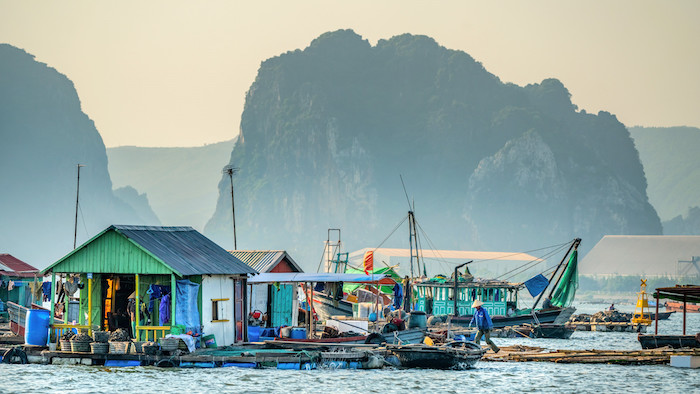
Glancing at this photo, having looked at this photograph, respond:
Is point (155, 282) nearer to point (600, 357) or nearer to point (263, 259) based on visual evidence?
point (263, 259)

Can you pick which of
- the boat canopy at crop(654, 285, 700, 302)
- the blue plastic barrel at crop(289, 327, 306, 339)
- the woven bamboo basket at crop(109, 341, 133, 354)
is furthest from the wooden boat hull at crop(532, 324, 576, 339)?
the woven bamboo basket at crop(109, 341, 133, 354)

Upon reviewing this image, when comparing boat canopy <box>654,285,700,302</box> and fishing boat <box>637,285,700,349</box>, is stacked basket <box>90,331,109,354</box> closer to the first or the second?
boat canopy <box>654,285,700,302</box>

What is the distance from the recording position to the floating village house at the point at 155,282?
110 feet

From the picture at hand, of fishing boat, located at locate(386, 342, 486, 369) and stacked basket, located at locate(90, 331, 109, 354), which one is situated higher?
stacked basket, located at locate(90, 331, 109, 354)

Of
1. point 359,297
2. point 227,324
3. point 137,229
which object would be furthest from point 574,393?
point 359,297

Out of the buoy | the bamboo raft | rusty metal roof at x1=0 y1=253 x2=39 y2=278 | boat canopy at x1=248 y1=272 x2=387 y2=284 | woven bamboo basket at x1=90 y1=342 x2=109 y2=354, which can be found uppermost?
rusty metal roof at x1=0 y1=253 x2=39 y2=278

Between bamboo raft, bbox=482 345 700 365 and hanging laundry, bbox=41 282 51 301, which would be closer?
bamboo raft, bbox=482 345 700 365

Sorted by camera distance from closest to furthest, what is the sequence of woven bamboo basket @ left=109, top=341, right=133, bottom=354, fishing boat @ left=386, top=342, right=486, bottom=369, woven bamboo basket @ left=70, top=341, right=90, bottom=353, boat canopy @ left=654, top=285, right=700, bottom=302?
woven bamboo basket @ left=109, top=341, right=133, bottom=354 → woven bamboo basket @ left=70, top=341, right=90, bottom=353 → fishing boat @ left=386, top=342, right=486, bottom=369 → boat canopy @ left=654, top=285, right=700, bottom=302

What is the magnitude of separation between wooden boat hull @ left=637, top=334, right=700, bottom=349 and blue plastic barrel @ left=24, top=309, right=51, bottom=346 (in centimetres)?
2515

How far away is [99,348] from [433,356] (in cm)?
1169

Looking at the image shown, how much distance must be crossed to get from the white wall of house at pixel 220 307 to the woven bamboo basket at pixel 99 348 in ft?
11.3

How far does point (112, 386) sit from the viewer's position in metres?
30.4

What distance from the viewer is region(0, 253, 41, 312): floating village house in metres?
59.8

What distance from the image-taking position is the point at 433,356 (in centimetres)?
3550
